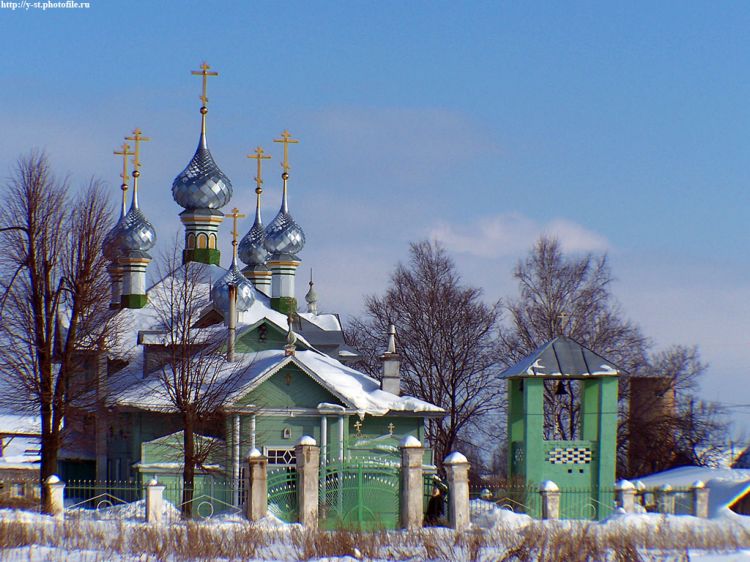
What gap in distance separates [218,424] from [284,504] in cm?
490

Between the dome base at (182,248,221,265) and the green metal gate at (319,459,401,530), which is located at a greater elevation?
the dome base at (182,248,221,265)

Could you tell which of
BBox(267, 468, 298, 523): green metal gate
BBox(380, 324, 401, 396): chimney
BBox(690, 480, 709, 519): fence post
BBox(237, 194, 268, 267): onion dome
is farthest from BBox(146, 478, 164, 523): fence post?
BBox(237, 194, 268, 267): onion dome

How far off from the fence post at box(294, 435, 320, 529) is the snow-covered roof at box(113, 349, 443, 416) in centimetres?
496

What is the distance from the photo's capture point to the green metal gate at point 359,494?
2392cm

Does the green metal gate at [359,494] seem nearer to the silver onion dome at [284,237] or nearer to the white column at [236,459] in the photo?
the white column at [236,459]

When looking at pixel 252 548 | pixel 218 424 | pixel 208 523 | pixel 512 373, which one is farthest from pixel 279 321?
pixel 252 548

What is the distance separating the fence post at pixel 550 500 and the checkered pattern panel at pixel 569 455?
1.78 m

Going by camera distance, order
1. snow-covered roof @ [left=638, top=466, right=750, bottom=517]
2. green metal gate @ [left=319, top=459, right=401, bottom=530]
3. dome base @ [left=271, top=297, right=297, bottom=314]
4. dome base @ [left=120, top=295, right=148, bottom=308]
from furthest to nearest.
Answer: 1. dome base @ [left=271, top=297, right=297, bottom=314]
2. dome base @ [left=120, top=295, right=148, bottom=308]
3. snow-covered roof @ [left=638, top=466, right=750, bottom=517]
4. green metal gate @ [left=319, top=459, right=401, bottom=530]

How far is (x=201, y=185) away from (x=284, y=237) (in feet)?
8.99

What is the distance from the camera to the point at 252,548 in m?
17.4

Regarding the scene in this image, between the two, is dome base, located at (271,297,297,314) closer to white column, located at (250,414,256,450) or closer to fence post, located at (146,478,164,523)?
white column, located at (250,414,256,450)

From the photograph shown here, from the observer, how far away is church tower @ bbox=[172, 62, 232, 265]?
39.6 m

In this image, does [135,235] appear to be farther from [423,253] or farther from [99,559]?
[99,559]

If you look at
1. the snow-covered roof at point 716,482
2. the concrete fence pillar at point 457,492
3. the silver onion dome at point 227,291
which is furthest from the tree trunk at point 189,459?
the snow-covered roof at point 716,482
